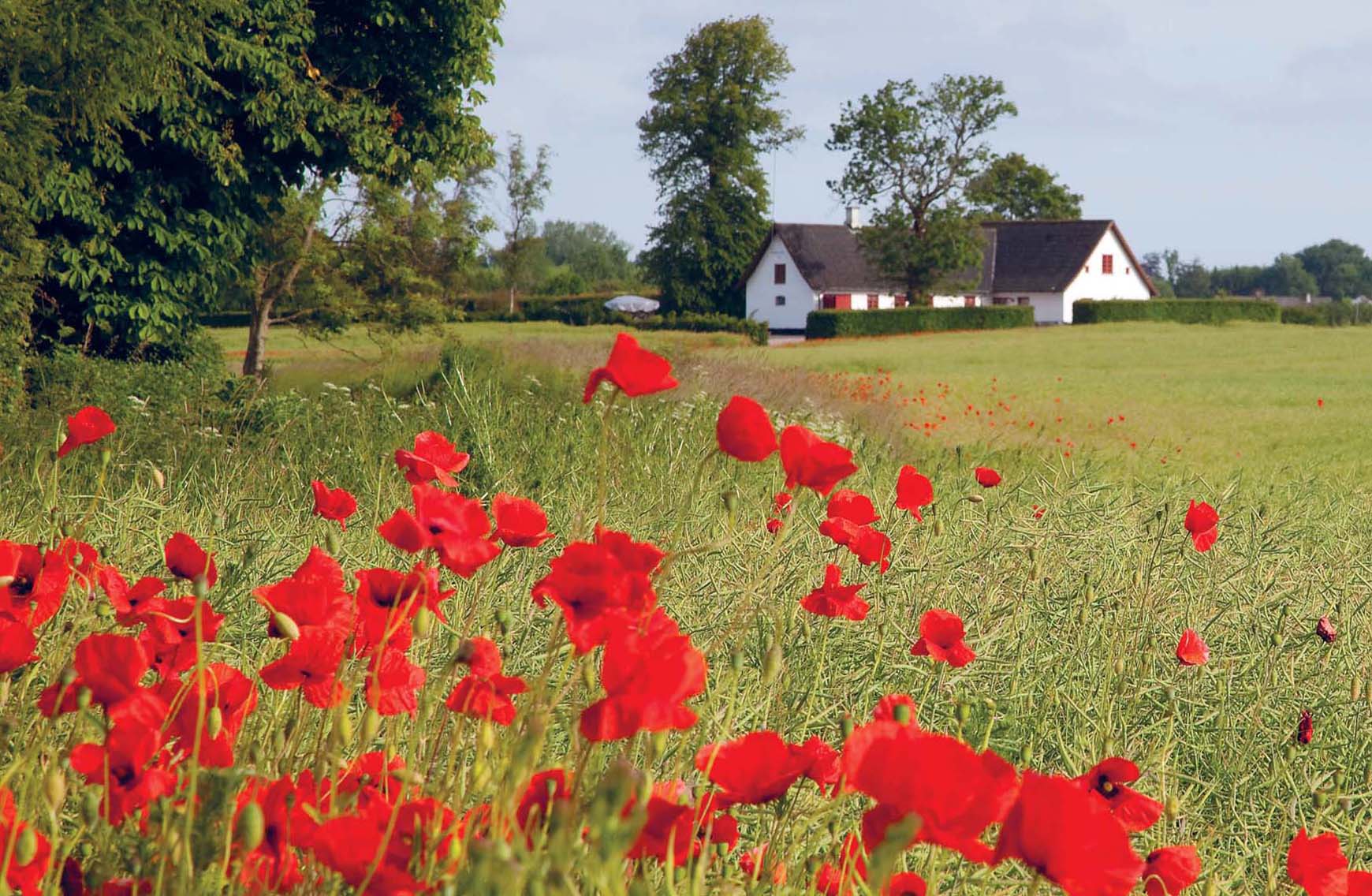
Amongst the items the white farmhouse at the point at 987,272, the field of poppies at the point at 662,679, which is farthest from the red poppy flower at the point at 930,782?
the white farmhouse at the point at 987,272

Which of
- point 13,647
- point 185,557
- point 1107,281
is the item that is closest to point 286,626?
point 13,647

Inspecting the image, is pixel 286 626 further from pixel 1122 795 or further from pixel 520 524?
pixel 1122 795

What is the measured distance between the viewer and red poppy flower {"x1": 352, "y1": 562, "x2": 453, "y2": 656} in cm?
163

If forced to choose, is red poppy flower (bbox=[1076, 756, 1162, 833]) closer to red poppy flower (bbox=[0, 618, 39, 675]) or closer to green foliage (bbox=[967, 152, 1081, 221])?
red poppy flower (bbox=[0, 618, 39, 675])

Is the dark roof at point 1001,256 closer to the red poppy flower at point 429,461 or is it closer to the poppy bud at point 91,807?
the red poppy flower at point 429,461

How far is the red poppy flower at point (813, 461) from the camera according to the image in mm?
1602

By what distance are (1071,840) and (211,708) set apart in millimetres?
1027

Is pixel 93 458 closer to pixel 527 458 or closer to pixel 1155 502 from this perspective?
pixel 527 458

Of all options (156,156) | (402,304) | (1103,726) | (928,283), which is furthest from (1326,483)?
(928,283)

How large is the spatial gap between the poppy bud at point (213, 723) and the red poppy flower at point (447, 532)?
305mm

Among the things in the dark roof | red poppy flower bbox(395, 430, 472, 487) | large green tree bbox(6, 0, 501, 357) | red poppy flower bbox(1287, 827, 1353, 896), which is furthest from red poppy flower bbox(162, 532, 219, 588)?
the dark roof

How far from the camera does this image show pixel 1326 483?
7773 mm

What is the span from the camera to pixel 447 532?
1662 mm

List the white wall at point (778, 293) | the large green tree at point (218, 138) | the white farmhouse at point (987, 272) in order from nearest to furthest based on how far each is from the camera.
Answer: the large green tree at point (218, 138) → the white wall at point (778, 293) → the white farmhouse at point (987, 272)
